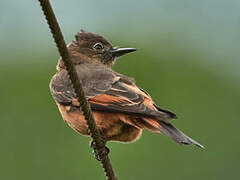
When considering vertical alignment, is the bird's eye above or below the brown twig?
below

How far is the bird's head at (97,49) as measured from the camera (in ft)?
25.7

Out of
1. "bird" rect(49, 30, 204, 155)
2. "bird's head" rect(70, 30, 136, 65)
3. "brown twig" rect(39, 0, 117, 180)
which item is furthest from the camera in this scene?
"bird's head" rect(70, 30, 136, 65)

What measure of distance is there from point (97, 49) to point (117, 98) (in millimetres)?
1999

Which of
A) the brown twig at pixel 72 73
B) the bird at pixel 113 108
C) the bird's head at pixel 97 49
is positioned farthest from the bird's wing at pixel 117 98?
the bird's head at pixel 97 49

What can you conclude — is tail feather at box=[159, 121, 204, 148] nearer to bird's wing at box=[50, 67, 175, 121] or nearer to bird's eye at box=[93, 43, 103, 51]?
bird's wing at box=[50, 67, 175, 121]

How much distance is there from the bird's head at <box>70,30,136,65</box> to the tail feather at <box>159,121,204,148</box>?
2.40 metres

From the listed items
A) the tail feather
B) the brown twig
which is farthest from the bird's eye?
the brown twig

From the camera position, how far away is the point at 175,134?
530 centimetres

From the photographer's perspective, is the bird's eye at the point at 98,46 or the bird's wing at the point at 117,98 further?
the bird's eye at the point at 98,46

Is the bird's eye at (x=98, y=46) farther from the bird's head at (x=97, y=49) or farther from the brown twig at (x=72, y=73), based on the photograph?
the brown twig at (x=72, y=73)

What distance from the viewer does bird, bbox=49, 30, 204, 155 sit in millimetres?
5500
